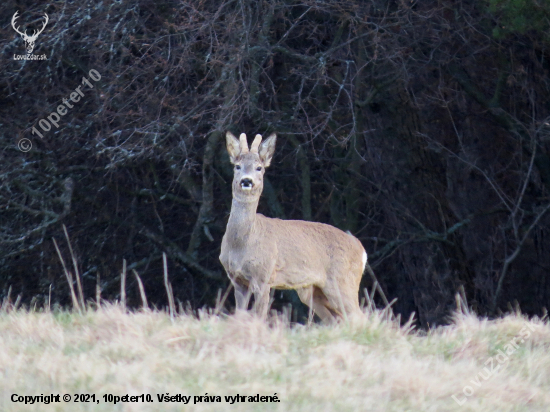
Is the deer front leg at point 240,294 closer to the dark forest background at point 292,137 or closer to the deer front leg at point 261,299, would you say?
the deer front leg at point 261,299

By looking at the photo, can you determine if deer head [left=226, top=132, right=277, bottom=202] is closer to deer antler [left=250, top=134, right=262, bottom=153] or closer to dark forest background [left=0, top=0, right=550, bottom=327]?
deer antler [left=250, top=134, right=262, bottom=153]


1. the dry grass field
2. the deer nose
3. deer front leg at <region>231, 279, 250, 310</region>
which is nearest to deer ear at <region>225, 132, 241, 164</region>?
the deer nose

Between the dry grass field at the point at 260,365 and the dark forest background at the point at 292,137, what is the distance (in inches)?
156

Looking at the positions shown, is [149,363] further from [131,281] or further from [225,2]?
[131,281]

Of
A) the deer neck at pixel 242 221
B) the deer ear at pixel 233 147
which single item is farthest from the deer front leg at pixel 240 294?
the deer ear at pixel 233 147

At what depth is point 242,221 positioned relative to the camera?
711 cm

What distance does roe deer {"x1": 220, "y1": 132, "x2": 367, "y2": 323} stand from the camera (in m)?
7.00

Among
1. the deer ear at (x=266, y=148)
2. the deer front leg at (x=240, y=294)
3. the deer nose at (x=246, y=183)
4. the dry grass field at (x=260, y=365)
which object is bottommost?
the deer front leg at (x=240, y=294)

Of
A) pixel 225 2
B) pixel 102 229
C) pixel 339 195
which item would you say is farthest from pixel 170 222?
pixel 225 2

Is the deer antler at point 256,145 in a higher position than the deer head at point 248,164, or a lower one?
higher

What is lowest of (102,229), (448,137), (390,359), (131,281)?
(131,281)

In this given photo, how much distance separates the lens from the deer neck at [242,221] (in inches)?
278

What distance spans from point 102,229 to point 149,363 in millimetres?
8650

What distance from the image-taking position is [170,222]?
43.9 feet
